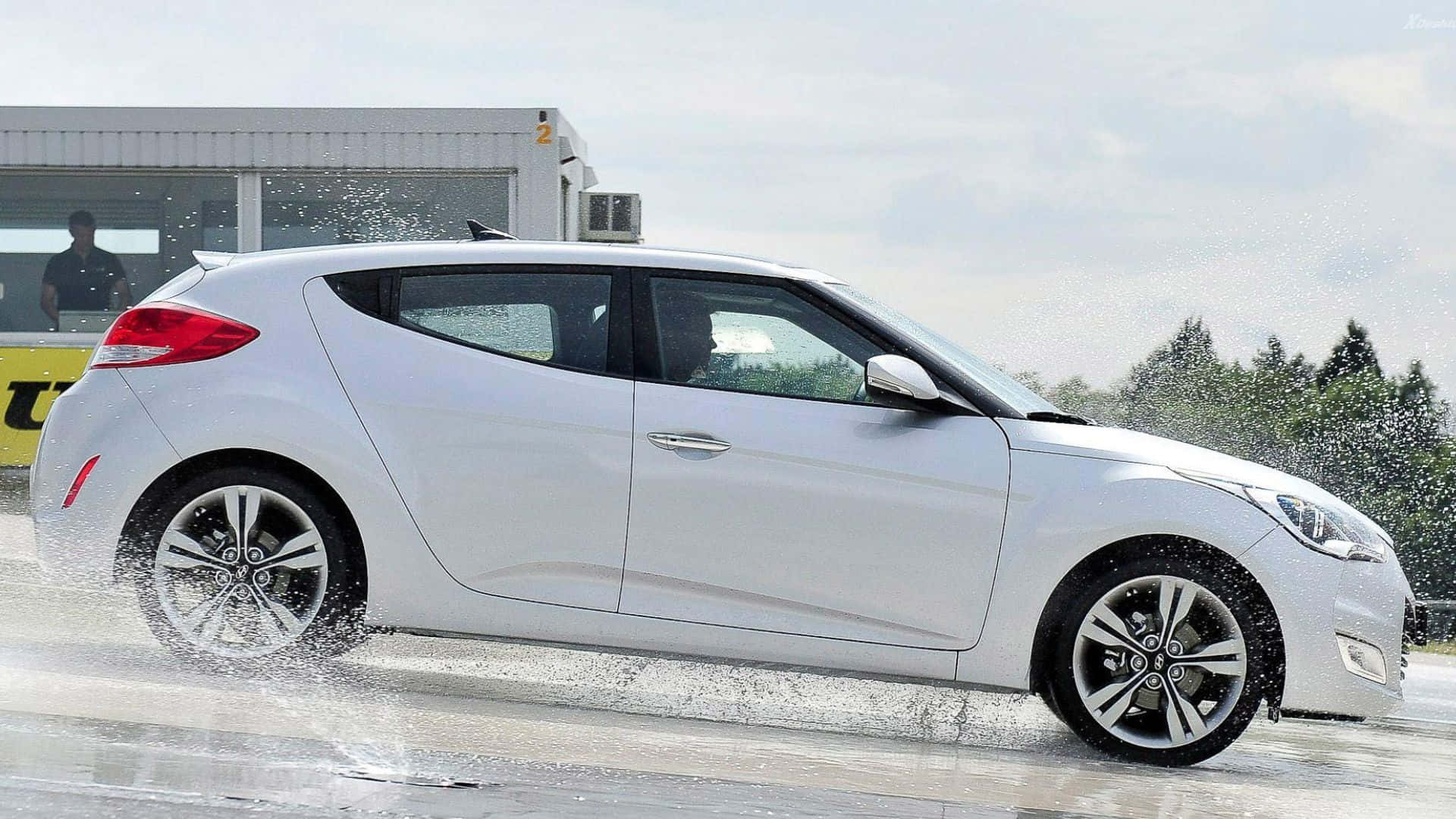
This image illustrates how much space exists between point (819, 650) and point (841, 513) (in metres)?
0.42

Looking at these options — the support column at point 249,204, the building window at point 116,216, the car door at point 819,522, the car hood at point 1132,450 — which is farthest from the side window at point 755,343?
the building window at point 116,216

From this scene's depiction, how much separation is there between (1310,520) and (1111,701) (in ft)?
2.72

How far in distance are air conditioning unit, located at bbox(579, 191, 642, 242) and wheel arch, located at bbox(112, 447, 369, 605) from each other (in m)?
7.86

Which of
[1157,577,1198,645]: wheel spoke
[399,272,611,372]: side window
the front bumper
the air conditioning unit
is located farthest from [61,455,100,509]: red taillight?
the air conditioning unit

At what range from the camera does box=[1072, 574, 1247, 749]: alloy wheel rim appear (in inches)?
182

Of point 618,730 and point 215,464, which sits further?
point 215,464

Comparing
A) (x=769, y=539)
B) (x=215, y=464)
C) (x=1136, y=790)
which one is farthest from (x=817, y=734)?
(x=215, y=464)

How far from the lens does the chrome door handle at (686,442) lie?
464 centimetres

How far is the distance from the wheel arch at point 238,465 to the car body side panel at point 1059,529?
1.92 m

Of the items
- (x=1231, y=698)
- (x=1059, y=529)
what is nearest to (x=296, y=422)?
(x=1059, y=529)

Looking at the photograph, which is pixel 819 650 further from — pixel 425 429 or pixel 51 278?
pixel 51 278

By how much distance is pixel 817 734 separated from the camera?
4770 millimetres

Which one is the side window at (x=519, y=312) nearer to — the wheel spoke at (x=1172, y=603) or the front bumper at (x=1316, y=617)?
the wheel spoke at (x=1172, y=603)

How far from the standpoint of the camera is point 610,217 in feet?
41.9
